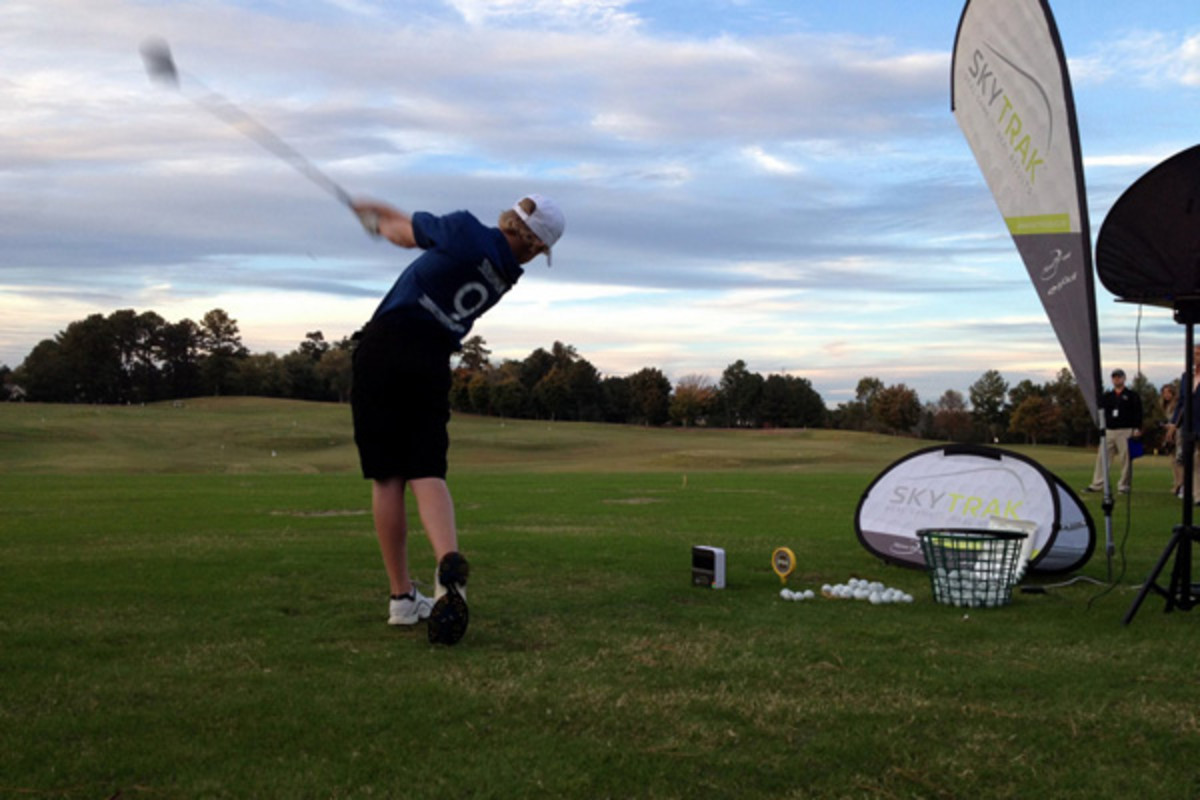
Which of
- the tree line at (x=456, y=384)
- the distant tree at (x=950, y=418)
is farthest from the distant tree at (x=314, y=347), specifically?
the distant tree at (x=950, y=418)

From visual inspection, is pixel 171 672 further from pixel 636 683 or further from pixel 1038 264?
pixel 1038 264

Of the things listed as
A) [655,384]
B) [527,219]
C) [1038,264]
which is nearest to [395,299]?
[527,219]

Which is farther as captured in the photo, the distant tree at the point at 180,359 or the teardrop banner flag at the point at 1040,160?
the distant tree at the point at 180,359

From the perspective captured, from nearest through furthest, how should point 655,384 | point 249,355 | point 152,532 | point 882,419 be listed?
point 152,532
point 882,419
point 655,384
point 249,355

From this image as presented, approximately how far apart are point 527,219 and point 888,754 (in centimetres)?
324

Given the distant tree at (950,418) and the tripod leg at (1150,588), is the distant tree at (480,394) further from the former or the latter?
the tripod leg at (1150,588)

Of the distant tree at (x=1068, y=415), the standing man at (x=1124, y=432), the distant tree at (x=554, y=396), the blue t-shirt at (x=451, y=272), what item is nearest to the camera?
the blue t-shirt at (x=451, y=272)

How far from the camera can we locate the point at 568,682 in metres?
4.31

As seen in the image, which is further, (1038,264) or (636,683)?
(1038,264)

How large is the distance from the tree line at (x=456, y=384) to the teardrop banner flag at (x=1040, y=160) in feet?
248

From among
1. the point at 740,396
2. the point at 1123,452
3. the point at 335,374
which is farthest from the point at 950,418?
the point at 1123,452

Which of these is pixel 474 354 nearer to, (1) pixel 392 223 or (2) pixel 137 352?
(2) pixel 137 352

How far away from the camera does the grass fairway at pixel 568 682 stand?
3.27m

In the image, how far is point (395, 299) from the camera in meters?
5.56
